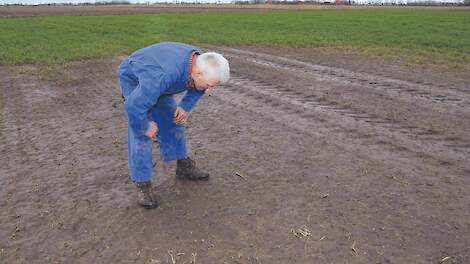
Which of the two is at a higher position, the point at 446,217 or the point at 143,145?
the point at 143,145

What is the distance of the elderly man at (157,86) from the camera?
10.5ft

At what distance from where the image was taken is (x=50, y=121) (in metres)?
6.79

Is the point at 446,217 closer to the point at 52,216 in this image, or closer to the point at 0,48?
the point at 52,216

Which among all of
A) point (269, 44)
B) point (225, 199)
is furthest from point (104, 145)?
point (269, 44)

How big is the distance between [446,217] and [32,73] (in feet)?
34.6

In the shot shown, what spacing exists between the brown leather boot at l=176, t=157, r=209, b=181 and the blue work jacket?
1006 millimetres

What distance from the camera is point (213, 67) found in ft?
10.5

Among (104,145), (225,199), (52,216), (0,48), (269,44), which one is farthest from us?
(269,44)

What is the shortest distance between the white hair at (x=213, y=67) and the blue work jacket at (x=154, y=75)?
0.16 m

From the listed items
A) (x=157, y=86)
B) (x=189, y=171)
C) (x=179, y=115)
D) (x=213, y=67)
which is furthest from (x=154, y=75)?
(x=189, y=171)

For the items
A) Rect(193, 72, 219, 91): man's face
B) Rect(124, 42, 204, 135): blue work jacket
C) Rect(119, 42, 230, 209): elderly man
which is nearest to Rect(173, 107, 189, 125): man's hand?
Rect(119, 42, 230, 209): elderly man

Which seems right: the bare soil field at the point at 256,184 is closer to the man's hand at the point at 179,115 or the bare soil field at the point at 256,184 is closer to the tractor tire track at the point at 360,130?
the tractor tire track at the point at 360,130

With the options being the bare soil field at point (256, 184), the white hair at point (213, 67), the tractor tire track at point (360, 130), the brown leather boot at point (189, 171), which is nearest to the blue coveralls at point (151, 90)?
the white hair at point (213, 67)

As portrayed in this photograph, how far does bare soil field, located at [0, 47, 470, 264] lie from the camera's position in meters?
3.38
